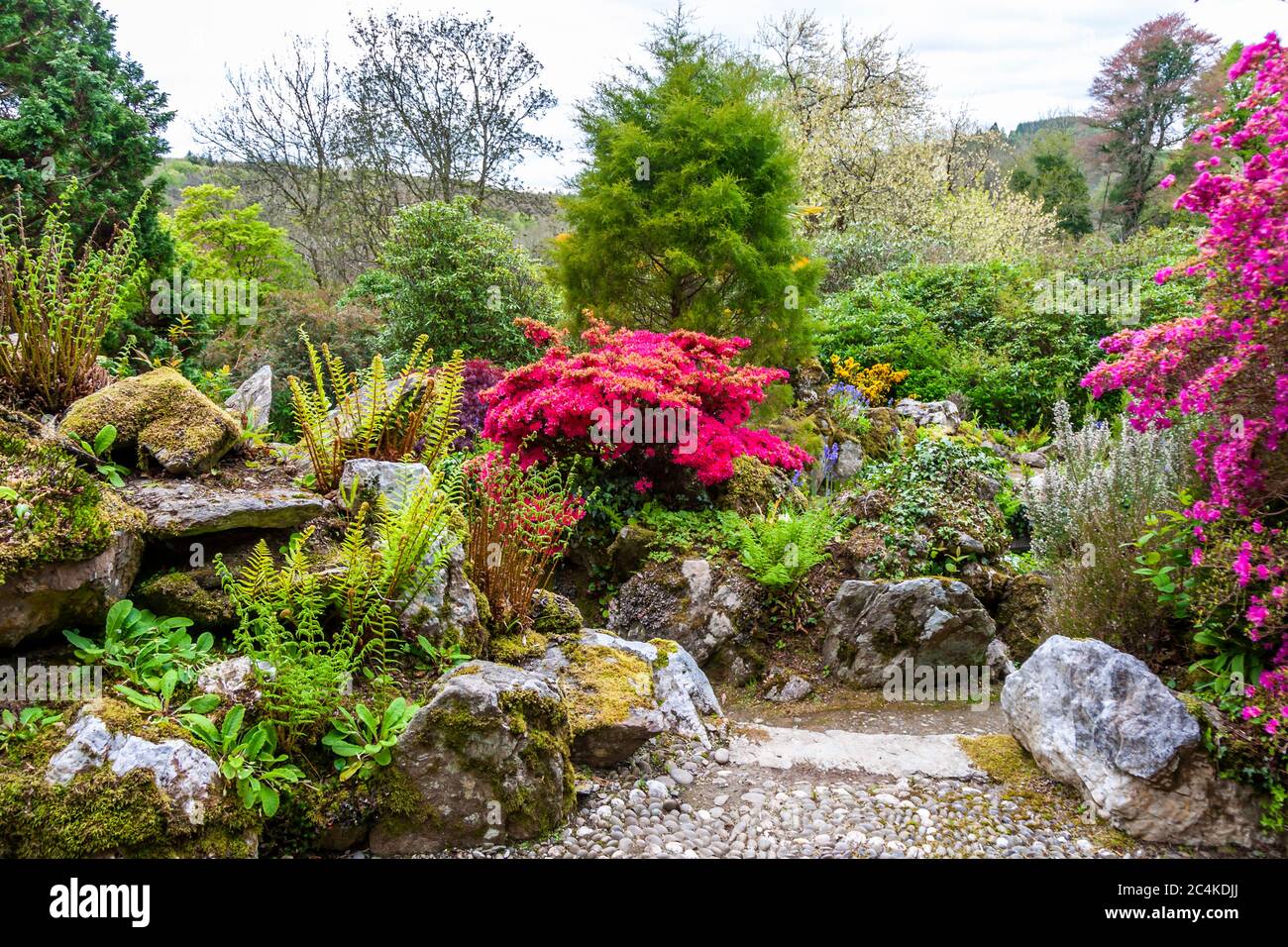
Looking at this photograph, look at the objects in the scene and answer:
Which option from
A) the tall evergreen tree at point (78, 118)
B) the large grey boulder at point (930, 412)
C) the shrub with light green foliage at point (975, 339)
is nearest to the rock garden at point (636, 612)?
the large grey boulder at point (930, 412)

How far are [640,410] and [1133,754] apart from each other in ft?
11.6

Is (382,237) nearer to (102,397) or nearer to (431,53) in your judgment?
(431,53)

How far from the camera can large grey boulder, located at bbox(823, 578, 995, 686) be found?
492 centimetres

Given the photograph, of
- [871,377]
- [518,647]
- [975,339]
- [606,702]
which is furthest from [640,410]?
[975,339]

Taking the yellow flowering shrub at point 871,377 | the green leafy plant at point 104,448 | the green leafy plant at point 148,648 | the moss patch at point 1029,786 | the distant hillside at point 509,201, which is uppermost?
the distant hillside at point 509,201

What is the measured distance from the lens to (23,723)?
2.38 metres

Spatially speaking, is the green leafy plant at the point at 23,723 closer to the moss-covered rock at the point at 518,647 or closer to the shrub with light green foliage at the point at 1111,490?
the moss-covered rock at the point at 518,647

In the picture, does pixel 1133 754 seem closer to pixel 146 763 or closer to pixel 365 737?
pixel 365 737

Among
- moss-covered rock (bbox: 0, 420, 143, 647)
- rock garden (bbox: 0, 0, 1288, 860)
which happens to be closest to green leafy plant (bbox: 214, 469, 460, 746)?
rock garden (bbox: 0, 0, 1288, 860)

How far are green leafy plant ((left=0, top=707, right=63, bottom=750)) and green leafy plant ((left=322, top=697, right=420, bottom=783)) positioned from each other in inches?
33.0

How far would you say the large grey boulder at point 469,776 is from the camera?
2543mm

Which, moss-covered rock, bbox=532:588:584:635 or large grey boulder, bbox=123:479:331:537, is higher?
large grey boulder, bbox=123:479:331:537

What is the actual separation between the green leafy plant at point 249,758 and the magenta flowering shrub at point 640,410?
2.73 meters

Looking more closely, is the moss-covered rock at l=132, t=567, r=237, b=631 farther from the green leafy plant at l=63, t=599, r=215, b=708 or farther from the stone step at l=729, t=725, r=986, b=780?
the stone step at l=729, t=725, r=986, b=780
